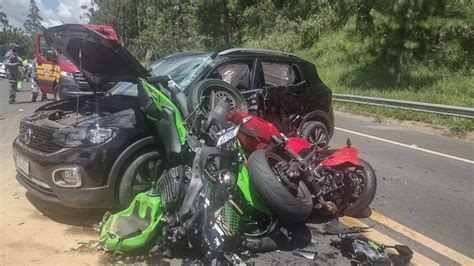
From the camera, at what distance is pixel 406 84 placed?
658 inches

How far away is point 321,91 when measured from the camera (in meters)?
7.38

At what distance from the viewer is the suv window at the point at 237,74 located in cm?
619

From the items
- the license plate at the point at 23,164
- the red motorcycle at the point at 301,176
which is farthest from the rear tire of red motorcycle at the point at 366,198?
the license plate at the point at 23,164

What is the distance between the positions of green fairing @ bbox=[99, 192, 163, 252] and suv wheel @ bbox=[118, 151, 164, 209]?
1.77 feet

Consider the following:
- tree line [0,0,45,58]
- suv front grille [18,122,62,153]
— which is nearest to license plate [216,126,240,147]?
suv front grille [18,122,62,153]

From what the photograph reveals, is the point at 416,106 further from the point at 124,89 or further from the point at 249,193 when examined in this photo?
the point at 249,193

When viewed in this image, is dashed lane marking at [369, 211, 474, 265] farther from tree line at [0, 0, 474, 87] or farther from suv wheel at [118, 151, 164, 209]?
tree line at [0, 0, 474, 87]

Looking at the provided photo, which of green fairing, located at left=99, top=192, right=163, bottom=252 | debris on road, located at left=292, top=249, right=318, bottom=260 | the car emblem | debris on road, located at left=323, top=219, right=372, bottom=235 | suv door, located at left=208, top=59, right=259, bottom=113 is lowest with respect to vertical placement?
debris on road, located at left=292, top=249, right=318, bottom=260

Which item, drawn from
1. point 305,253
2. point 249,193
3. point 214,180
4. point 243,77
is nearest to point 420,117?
point 243,77

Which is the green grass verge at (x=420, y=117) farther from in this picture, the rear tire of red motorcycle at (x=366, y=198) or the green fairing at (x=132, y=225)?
the green fairing at (x=132, y=225)

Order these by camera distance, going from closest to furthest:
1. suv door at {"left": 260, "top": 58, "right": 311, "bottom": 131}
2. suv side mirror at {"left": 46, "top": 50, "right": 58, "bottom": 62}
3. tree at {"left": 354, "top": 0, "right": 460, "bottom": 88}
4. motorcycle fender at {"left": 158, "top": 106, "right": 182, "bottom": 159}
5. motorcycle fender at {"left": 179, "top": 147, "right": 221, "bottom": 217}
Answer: motorcycle fender at {"left": 179, "top": 147, "right": 221, "bottom": 217} < motorcycle fender at {"left": 158, "top": 106, "right": 182, "bottom": 159} < suv door at {"left": 260, "top": 58, "right": 311, "bottom": 131} < suv side mirror at {"left": 46, "top": 50, "right": 58, "bottom": 62} < tree at {"left": 354, "top": 0, "right": 460, "bottom": 88}

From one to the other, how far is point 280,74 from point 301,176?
2.72m

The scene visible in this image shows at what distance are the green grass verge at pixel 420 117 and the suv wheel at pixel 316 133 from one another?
526cm

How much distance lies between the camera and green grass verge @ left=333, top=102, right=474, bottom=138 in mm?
11086
